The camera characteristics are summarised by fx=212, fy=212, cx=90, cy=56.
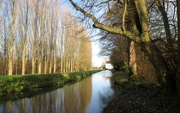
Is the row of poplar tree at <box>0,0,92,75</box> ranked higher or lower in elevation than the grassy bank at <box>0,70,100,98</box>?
higher

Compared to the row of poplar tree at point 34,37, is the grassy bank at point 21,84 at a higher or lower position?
lower

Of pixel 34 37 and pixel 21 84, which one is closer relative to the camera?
pixel 21 84

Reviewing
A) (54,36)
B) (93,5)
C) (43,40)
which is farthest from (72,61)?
(93,5)

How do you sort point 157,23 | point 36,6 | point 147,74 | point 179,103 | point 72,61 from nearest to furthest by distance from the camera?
point 179,103 < point 157,23 < point 147,74 < point 36,6 < point 72,61

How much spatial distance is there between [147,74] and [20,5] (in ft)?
68.7

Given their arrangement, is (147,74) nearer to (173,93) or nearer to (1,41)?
(173,93)

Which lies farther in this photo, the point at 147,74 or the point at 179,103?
the point at 147,74

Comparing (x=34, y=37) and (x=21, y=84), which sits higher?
(x=34, y=37)

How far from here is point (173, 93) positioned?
6703 mm

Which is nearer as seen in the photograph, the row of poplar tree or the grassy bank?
the grassy bank

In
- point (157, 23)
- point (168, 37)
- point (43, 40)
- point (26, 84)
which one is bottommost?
point (26, 84)

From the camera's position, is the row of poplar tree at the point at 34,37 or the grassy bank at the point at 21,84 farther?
the row of poplar tree at the point at 34,37

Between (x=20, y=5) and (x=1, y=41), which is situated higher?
(x=20, y=5)

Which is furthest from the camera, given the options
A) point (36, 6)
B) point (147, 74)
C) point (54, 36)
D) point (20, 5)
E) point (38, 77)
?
point (54, 36)
